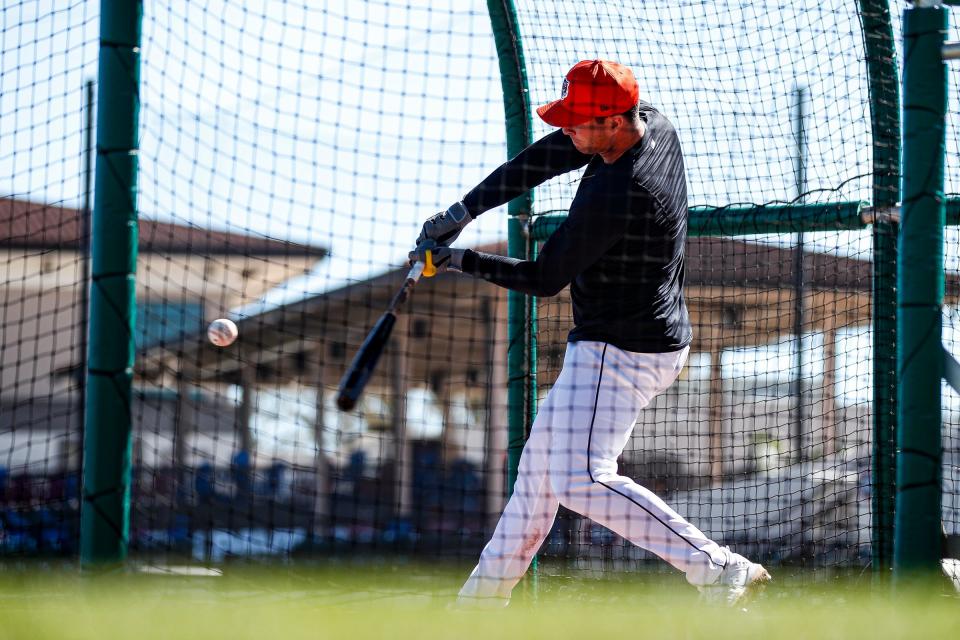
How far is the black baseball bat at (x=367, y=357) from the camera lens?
317 cm

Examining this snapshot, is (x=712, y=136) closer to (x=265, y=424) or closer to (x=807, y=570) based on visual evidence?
(x=807, y=570)

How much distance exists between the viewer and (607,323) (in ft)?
12.9

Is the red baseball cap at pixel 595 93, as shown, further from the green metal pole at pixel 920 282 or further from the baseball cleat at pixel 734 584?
the baseball cleat at pixel 734 584

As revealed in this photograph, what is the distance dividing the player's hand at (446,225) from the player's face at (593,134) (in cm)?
53

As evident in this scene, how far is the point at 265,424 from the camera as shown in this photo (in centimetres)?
3134

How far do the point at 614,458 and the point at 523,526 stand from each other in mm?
445

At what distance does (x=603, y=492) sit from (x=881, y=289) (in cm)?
186

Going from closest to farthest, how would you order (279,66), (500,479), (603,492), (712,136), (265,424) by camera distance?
(603,492) → (279,66) → (712,136) → (500,479) → (265,424)

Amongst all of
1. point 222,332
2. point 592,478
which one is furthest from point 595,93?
point 222,332

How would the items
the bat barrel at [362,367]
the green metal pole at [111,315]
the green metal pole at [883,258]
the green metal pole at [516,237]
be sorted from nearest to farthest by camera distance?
the bat barrel at [362,367]
the green metal pole at [111,315]
the green metal pole at [883,258]
the green metal pole at [516,237]

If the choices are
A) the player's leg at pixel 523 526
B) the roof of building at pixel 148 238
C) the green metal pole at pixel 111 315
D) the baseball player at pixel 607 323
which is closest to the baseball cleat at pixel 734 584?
the baseball player at pixel 607 323

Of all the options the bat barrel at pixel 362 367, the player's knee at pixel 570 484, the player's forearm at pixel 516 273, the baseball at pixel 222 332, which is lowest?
the player's knee at pixel 570 484

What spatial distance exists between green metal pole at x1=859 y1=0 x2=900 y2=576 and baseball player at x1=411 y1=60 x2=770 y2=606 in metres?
1.22

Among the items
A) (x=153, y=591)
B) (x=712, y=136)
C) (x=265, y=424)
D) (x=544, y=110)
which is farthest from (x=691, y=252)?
(x=265, y=424)
